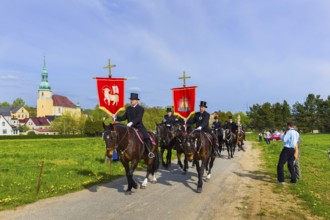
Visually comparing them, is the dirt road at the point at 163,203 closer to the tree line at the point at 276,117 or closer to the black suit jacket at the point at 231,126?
the black suit jacket at the point at 231,126

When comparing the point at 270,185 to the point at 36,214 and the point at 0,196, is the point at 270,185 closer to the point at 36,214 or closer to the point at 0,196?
the point at 36,214

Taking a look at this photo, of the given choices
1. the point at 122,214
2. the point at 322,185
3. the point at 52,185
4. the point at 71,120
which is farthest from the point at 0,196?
the point at 71,120

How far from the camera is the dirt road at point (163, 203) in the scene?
7133 mm

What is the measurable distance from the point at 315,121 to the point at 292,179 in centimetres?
10149

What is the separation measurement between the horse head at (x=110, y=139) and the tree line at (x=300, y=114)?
292 feet

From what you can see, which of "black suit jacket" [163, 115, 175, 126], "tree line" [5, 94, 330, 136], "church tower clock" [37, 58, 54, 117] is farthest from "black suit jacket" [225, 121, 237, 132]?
"church tower clock" [37, 58, 54, 117]

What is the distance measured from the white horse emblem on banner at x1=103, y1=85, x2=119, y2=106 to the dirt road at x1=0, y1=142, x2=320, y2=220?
5140mm

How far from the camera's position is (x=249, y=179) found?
12.1 meters

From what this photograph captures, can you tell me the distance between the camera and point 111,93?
15.5m

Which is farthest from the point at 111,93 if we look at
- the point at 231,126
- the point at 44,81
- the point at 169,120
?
the point at 44,81

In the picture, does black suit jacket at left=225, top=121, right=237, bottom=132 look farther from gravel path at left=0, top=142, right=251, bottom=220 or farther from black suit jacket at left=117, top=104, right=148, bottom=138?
black suit jacket at left=117, top=104, right=148, bottom=138

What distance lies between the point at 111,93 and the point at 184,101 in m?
5.62

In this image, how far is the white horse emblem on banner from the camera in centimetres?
1548

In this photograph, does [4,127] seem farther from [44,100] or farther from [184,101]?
[184,101]
